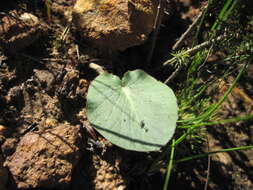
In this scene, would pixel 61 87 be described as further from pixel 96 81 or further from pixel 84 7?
pixel 84 7

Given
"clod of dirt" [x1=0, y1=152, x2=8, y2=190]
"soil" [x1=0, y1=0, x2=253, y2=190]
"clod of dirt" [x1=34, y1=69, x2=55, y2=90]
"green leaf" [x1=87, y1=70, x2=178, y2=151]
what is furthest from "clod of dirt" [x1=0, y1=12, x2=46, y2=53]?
"clod of dirt" [x1=0, y1=152, x2=8, y2=190]

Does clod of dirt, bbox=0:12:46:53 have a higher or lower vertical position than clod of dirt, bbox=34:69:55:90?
higher

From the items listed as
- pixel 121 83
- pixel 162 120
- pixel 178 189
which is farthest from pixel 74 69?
pixel 178 189

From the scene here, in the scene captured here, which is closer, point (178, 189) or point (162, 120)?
point (162, 120)

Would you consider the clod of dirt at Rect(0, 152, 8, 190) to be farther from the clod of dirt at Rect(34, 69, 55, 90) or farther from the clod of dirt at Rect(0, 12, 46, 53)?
the clod of dirt at Rect(0, 12, 46, 53)

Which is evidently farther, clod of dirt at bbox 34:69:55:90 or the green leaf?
clod of dirt at bbox 34:69:55:90

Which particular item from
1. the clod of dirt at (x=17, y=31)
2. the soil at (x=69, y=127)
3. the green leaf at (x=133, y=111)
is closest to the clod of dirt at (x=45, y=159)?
the soil at (x=69, y=127)

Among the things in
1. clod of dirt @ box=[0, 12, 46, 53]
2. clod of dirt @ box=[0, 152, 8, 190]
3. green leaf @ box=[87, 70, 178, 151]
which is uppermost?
clod of dirt @ box=[0, 12, 46, 53]
